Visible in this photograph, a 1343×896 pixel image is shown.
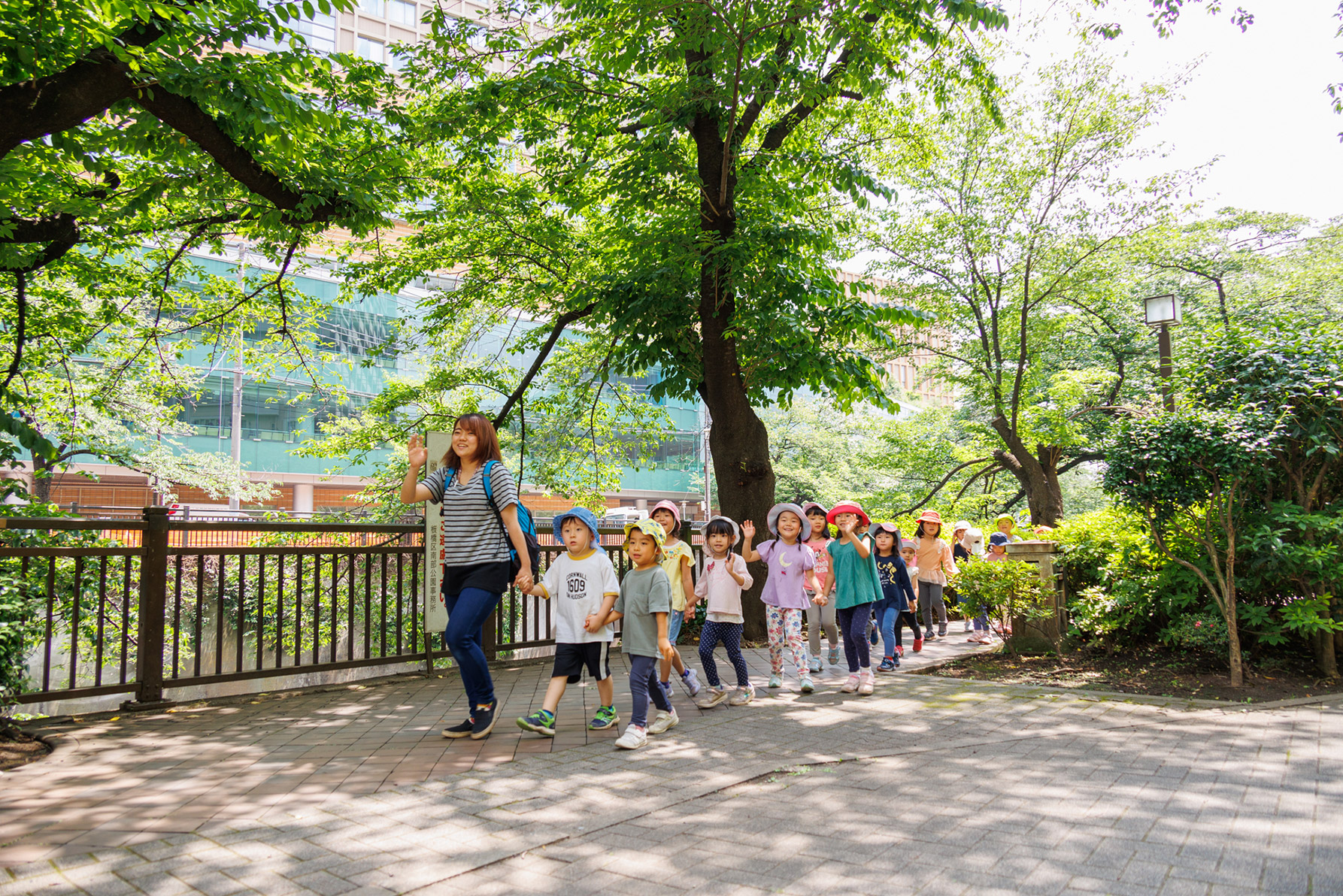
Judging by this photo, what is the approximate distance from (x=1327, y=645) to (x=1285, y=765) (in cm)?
319

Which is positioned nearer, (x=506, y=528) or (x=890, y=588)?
(x=506, y=528)

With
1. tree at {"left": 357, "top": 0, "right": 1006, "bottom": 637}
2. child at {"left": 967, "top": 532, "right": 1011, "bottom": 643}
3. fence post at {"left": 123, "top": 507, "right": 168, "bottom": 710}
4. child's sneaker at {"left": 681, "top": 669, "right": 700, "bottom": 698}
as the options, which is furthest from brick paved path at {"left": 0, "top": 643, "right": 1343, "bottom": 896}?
tree at {"left": 357, "top": 0, "right": 1006, "bottom": 637}

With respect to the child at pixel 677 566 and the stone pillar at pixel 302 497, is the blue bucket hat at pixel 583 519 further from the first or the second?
the stone pillar at pixel 302 497

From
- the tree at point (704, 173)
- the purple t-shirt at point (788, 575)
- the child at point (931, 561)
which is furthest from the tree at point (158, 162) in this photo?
the child at point (931, 561)

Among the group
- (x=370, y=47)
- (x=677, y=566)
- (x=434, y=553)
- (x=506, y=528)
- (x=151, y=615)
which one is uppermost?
(x=370, y=47)

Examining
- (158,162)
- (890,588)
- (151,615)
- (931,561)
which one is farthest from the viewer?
(931,561)

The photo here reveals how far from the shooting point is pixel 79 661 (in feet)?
21.2

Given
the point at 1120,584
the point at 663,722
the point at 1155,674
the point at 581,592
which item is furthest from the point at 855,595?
the point at 581,592

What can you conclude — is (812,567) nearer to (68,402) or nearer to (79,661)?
(79,661)

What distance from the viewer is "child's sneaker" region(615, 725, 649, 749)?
4.94m

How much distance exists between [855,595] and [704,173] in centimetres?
535

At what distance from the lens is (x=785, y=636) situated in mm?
7234

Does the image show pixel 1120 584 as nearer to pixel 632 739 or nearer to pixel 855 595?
pixel 855 595

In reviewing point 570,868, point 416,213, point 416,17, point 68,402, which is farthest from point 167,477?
point 416,17
